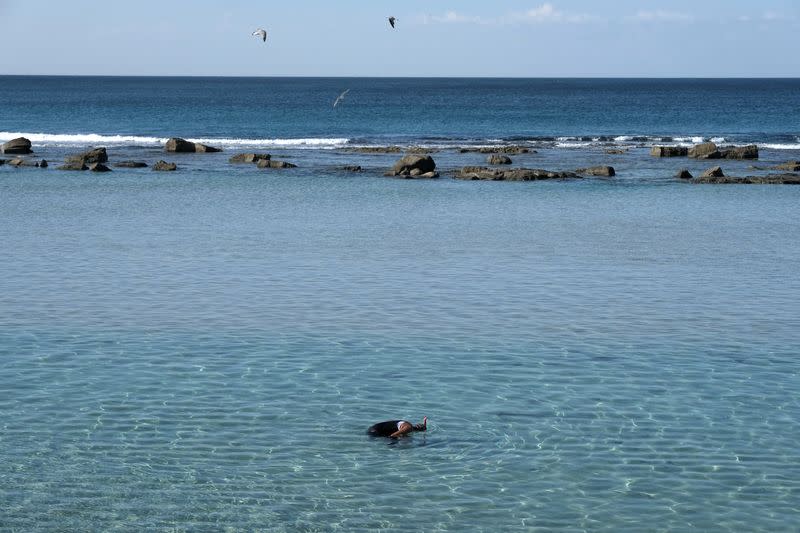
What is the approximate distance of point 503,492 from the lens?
54.7 ft

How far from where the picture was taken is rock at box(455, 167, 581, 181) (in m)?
60.6

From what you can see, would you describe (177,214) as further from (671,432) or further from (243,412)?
(671,432)

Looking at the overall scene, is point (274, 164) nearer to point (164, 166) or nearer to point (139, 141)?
point (164, 166)

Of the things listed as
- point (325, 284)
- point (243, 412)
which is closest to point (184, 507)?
point (243, 412)

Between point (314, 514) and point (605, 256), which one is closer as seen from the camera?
point (314, 514)

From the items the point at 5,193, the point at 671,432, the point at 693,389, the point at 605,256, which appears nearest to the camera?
the point at 671,432

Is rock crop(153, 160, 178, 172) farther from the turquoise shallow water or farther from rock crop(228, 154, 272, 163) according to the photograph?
the turquoise shallow water

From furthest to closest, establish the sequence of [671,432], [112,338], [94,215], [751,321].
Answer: [94,215] → [751,321] → [112,338] → [671,432]

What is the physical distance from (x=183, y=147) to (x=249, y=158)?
385 inches

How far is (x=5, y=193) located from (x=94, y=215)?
10358mm

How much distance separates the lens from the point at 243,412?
20.0 metres

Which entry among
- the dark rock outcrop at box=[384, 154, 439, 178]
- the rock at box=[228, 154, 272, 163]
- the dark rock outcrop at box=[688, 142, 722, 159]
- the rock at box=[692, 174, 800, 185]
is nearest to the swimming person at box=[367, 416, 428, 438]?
the dark rock outcrop at box=[384, 154, 439, 178]

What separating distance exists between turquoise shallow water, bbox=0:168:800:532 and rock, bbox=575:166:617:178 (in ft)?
69.2

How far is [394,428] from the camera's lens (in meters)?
18.6
